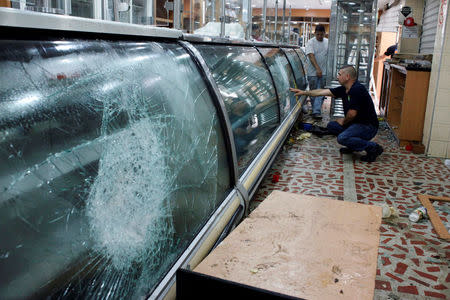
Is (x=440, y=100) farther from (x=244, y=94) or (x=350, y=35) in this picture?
(x=350, y=35)

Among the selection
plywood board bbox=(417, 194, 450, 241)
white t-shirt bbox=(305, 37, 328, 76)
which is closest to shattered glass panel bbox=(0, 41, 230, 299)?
plywood board bbox=(417, 194, 450, 241)

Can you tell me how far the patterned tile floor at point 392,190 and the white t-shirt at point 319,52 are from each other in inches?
104

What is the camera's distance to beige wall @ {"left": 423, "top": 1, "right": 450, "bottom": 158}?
4.94 meters

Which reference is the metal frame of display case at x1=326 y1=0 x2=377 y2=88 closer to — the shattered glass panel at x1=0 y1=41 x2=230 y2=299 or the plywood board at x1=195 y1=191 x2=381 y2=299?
the plywood board at x1=195 y1=191 x2=381 y2=299

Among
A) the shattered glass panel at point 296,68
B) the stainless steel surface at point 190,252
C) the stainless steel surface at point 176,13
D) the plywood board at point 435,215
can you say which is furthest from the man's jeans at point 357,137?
the stainless steel surface at point 176,13

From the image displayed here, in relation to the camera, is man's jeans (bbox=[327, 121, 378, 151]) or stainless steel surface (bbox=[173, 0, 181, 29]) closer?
stainless steel surface (bbox=[173, 0, 181, 29])

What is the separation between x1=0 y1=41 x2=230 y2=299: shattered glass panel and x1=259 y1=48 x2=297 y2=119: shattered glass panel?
2.95 meters

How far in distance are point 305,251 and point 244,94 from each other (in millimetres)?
1725

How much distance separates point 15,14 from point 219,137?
4.28 ft

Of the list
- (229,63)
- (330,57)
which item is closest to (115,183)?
(229,63)

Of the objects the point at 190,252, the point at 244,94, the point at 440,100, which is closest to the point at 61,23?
the point at 190,252

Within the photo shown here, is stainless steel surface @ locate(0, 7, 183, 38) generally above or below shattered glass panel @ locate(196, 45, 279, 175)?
above

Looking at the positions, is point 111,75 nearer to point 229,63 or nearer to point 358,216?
point 358,216

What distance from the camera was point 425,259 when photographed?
261 cm
